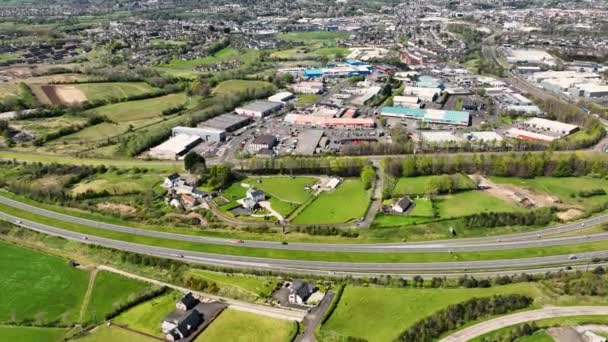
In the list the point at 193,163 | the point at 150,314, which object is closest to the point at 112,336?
the point at 150,314

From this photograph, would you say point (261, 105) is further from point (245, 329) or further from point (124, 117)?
point (245, 329)

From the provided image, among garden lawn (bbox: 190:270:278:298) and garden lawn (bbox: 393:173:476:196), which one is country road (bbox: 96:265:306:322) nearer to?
garden lawn (bbox: 190:270:278:298)

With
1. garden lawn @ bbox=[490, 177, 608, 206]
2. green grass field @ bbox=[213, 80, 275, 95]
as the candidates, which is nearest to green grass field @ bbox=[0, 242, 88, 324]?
garden lawn @ bbox=[490, 177, 608, 206]

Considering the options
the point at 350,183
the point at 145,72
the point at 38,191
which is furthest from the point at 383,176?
the point at 145,72

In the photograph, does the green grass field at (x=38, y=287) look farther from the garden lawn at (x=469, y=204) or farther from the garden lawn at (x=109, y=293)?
the garden lawn at (x=469, y=204)

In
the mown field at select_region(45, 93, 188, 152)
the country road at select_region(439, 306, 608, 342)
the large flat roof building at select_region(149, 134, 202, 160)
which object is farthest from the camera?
the mown field at select_region(45, 93, 188, 152)

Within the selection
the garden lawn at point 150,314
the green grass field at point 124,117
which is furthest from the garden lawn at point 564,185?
the green grass field at point 124,117

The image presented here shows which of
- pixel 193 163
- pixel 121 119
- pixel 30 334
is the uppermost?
pixel 193 163

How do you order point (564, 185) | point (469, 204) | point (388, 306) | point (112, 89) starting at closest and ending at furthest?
point (388, 306)
point (469, 204)
point (564, 185)
point (112, 89)
